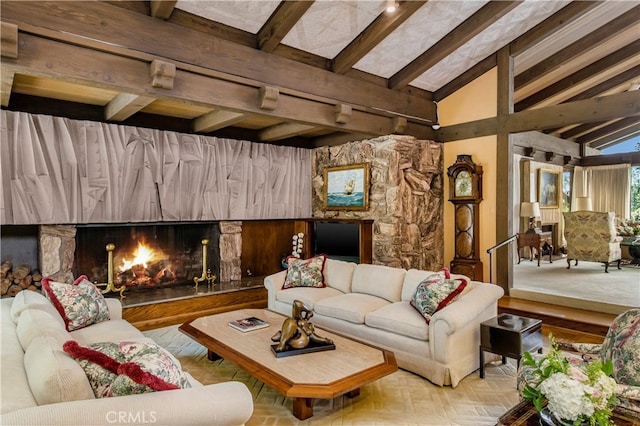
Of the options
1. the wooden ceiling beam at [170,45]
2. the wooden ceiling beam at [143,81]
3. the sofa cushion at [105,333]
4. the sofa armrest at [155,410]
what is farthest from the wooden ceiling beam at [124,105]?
the sofa armrest at [155,410]

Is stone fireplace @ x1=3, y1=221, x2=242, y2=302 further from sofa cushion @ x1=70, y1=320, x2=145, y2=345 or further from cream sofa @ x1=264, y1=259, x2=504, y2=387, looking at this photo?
sofa cushion @ x1=70, y1=320, x2=145, y2=345

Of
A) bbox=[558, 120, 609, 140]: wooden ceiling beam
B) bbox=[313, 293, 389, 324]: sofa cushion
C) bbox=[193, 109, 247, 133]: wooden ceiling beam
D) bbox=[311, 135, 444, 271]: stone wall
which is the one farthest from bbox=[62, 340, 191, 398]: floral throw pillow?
bbox=[558, 120, 609, 140]: wooden ceiling beam

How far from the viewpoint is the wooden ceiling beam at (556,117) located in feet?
14.5

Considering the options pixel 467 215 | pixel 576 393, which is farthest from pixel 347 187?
pixel 576 393

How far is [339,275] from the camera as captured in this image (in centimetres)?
468

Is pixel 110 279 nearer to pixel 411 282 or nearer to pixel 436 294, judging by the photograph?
pixel 411 282

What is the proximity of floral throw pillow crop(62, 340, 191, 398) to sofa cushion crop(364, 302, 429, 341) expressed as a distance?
2.08 meters

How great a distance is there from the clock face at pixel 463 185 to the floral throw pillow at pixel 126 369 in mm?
Answer: 4926

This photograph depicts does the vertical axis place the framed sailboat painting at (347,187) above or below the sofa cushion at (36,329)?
above

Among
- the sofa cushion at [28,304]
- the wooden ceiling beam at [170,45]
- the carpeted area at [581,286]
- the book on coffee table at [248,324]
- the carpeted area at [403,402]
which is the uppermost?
the wooden ceiling beam at [170,45]

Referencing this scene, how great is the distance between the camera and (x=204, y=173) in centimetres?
557

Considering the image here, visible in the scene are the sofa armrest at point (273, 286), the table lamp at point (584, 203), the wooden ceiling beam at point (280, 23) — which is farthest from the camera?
the table lamp at point (584, 203)

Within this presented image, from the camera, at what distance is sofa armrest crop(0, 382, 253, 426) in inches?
52.4

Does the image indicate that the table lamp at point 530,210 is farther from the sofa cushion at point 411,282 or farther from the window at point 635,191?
the window at point 635,191
